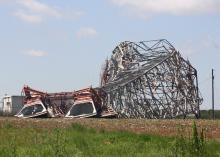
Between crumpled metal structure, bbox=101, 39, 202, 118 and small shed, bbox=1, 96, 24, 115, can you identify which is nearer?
crumpled metal structure, bbox=101, 39, 202, 118

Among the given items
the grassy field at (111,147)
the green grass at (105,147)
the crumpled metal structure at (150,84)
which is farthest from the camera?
the crumpled metal structure at (150,84)

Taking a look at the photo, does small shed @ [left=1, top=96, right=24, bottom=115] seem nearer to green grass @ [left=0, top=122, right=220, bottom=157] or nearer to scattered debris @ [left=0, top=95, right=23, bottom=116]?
scattered debris @ [left=0, top=95, right=23, bottom=116]

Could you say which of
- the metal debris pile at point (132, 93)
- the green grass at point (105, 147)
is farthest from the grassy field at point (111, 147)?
the metal debris pile at point (132, 93)

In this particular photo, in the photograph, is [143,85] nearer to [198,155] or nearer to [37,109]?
[37,109]

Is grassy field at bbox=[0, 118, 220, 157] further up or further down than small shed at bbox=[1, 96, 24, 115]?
further down

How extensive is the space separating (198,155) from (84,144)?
9.38 metres

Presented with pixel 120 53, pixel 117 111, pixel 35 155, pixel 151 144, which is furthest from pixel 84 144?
pixel 120 53

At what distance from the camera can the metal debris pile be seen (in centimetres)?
6209

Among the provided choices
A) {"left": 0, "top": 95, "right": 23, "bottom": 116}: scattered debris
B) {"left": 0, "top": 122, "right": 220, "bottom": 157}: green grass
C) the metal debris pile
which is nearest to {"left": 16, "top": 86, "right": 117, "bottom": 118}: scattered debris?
the metal debris pile

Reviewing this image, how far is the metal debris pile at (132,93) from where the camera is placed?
62094 millimetres

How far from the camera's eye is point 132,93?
62375mm

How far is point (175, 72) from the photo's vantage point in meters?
66.1

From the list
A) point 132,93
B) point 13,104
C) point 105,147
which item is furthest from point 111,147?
point 13,104

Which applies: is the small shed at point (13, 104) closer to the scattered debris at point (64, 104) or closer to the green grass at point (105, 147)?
the scattered debris at point (64, 104)
